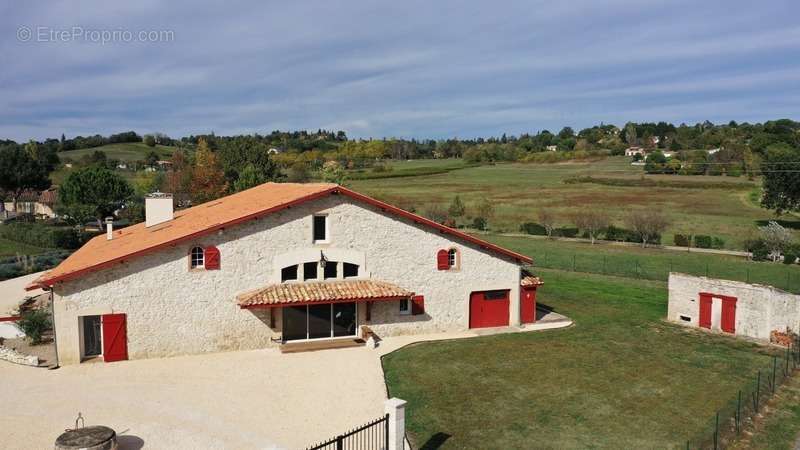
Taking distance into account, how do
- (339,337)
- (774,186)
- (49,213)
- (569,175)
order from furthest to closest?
(569,175), (49,213), (774,186), (339,337)

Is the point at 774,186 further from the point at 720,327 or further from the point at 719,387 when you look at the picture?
the point at 719,387

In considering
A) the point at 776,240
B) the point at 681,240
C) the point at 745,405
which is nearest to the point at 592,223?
the point at 681,240

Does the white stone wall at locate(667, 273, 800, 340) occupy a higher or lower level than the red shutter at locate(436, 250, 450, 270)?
lower

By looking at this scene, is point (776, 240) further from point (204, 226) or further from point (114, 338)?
point (114, 338)

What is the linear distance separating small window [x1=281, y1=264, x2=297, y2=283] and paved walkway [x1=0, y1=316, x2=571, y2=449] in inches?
118

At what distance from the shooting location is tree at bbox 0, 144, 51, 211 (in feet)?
271

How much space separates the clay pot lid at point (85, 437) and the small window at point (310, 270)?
1123cm

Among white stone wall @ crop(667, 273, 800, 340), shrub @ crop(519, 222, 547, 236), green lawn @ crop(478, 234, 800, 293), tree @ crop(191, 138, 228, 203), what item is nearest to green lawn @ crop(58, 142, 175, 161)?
tree @ crop(191, 138, 228, 203)

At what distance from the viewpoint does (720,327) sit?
1077 inches

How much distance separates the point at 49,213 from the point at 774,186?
312ft

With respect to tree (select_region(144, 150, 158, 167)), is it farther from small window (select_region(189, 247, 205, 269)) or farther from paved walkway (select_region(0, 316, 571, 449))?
paved walkway (select_region(0, 316, 571, 449))

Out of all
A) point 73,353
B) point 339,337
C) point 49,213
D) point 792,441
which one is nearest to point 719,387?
point 792,441

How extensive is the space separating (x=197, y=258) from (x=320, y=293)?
4954mm

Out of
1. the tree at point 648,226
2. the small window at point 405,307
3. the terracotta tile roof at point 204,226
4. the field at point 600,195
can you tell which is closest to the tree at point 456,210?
the field at point 600,195
